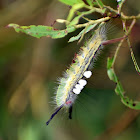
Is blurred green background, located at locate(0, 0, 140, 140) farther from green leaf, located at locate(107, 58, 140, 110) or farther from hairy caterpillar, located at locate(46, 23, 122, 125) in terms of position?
green leaf, located at locate(107, 58, 140, 110)

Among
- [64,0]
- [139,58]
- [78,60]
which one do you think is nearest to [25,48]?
[139,58]

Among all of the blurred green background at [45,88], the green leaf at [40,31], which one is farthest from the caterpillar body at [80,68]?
the blurred green background at [45,88]

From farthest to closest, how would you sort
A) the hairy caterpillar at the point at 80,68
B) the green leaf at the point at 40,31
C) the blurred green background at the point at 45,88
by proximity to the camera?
the blurred green background at the point at 45,88
the hairy caterpillar at the point at 80,68
the green leaf at the point at 40,31

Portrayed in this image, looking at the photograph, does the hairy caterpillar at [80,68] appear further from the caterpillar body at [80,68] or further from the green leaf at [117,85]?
the green leaf at [117,85]

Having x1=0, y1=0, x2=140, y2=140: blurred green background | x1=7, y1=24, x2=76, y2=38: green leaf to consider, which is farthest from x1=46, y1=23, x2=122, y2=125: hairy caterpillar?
x1=0, y1=0, x2=140, y2=140: blurred green background

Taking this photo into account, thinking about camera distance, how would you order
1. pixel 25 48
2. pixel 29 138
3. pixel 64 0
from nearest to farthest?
pixel 64 0 < pixel 29 138 < pixel 25 48

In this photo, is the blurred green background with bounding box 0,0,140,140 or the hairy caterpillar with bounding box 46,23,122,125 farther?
the blurred green background with bounding box 0,0,140,140

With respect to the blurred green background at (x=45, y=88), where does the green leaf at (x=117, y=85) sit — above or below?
above

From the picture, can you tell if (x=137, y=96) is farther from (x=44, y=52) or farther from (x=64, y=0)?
(x=64, y=0)
